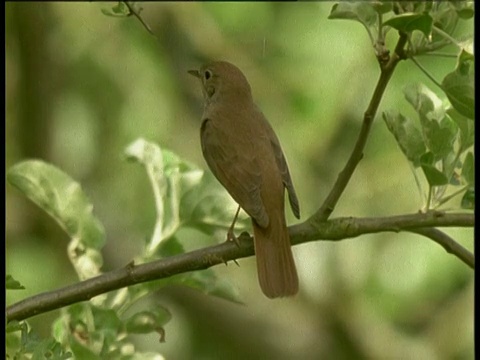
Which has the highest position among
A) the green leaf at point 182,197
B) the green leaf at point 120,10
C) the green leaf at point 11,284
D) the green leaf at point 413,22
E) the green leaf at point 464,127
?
the green leaf at point 413,22

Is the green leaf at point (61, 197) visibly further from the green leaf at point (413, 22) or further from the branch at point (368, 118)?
the green leaf at point (413, 22)

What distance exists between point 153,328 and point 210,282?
8.0 inches

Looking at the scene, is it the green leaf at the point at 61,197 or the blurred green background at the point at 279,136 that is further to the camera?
the blurred green background at the point at 279,136

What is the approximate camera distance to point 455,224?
2.21 m

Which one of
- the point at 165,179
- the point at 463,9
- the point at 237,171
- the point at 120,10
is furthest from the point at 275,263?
the point at 463,9

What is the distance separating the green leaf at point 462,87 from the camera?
6.77 feet

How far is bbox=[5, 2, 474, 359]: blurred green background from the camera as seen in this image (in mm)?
4746

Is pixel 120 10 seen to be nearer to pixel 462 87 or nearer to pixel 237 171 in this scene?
pixel 462 87

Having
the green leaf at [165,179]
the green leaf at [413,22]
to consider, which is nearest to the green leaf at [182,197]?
the green leaf at [165,179]

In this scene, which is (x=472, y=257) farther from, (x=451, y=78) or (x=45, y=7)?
(x=45, y=7)

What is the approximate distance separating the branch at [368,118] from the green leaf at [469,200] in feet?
0.81

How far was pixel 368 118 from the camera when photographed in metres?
→ 2.12

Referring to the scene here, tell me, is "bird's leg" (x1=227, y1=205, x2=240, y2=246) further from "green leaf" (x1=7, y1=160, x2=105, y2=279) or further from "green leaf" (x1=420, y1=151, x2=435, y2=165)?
"green leaf" (x1=420, y1=151, x2=435, y2=165)

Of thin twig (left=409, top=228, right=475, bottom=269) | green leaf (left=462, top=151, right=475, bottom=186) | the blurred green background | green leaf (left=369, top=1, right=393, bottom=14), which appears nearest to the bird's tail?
thin twig (left=409, top=228, right=475, bottom=269)
